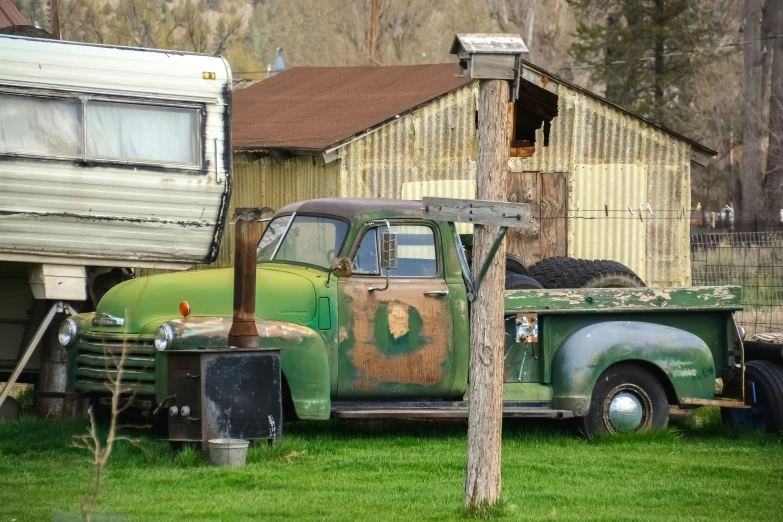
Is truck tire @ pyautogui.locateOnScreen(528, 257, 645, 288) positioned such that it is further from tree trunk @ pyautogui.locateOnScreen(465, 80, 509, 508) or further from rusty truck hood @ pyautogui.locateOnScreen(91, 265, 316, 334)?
tree trunk @ pyautogui.locateOnScreen(465, 80, 509, 508)

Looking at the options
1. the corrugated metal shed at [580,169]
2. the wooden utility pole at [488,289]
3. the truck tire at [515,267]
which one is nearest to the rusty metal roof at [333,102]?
the corrugated metal shed at [580,169]

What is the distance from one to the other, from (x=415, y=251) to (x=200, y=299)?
5.95 feet

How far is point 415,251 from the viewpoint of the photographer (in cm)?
1102

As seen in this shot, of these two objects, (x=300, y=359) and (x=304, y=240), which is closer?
(x=300, y=359)

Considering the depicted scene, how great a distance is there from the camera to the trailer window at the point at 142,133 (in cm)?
1177

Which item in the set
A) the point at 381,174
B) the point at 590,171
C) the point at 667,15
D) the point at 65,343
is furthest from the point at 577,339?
the point at 667,15

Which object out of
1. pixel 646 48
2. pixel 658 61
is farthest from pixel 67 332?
pixel 658 61

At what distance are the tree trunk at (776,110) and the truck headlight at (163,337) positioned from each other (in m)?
27.6

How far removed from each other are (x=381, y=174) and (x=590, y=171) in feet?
10.7

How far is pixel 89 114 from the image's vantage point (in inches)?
463

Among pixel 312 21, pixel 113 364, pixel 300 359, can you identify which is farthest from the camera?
pixel 312 21

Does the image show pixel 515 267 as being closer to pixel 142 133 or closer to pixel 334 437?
pixel 334 437

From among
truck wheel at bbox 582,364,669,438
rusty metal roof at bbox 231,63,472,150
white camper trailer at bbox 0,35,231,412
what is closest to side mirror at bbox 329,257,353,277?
white camper trailer at bbox 0,35,231,412

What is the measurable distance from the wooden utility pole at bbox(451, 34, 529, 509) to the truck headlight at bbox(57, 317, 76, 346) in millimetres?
4120
